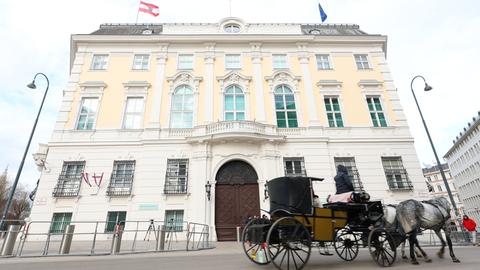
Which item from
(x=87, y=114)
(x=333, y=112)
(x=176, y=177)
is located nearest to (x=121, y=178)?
(x=176, y=177)

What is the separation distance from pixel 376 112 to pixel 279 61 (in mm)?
8305

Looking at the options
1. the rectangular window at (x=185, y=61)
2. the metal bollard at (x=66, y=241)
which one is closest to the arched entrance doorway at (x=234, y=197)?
the metal bollard at (x=66, y=241)

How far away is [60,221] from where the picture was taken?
1333 cm

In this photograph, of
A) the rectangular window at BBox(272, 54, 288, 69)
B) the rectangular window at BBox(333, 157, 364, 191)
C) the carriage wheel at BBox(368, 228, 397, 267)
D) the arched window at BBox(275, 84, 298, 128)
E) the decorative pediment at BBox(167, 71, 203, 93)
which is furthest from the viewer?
the rectangular window at BBox(272, 54, 288, 69)

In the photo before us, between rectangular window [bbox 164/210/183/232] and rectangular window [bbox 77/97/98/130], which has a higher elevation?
rectangular window [bbox 77/97/98/130]

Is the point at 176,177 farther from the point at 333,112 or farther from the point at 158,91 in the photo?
the point at 333,112

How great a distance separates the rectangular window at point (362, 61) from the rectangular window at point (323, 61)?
7.78 ft

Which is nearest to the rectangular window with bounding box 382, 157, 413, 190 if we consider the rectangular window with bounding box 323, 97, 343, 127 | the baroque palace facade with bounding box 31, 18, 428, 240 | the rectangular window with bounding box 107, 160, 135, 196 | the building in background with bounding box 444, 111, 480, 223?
the baroque palace facade with bounding box 31, 18, 428, 240

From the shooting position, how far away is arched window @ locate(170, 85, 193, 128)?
16375 mm

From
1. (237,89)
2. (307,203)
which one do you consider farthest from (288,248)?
(237,89)

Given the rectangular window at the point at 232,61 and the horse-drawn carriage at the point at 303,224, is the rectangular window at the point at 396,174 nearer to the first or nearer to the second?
the horse-drawn carriage at the point at 303,224

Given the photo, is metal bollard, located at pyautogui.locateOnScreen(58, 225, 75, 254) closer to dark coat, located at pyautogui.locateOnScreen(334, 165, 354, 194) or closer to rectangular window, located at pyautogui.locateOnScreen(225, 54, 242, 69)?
dark coat, located at pyautogui.locateOnScreen(334, 165, 354, 194)

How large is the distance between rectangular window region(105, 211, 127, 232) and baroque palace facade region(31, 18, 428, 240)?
0.24 ft

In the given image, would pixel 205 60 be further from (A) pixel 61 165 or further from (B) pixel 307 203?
(B) pixel 307 203
